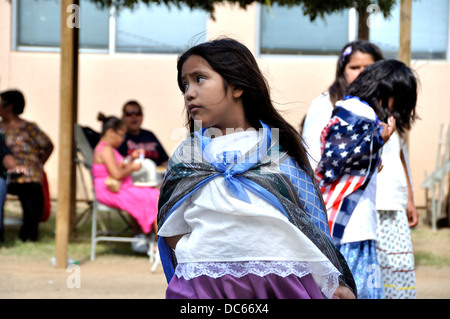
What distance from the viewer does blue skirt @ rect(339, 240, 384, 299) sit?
3.62 meters

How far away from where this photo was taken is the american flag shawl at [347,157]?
3.41 m

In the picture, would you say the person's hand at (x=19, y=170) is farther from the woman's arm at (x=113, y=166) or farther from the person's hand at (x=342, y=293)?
the person's hand at (x=342, y=293)

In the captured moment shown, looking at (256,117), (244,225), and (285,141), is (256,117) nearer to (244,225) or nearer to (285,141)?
(285,141)

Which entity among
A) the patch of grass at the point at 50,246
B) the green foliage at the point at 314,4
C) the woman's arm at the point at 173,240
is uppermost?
the green foliage at the point at 314,4

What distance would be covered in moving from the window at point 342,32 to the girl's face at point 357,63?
5.15 meters

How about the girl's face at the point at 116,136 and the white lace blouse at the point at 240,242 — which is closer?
the white lace blouse at the point at 240,242

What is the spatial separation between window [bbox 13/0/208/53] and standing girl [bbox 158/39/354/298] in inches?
294

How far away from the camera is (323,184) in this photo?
11.5 ft

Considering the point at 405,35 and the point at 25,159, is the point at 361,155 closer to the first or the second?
the point at 405,35

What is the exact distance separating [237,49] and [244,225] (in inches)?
22.7

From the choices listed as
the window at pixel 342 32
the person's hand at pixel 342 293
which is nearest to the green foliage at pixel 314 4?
the window at pixel 342 32
